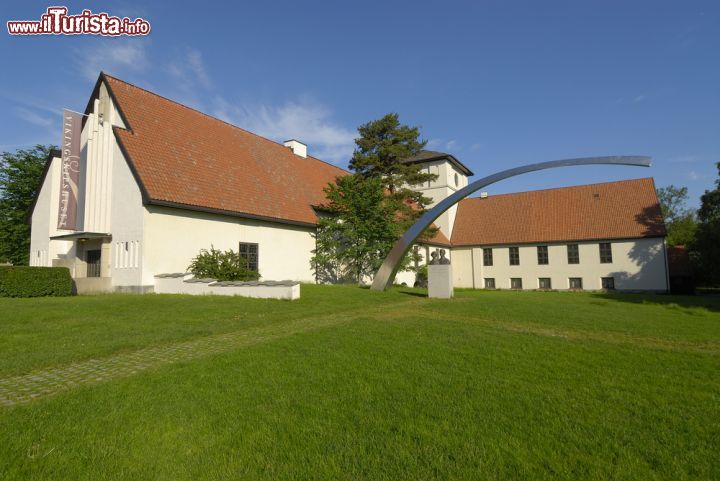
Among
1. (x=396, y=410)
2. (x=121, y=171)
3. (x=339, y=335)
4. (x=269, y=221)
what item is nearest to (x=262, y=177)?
(x=269, y=221)

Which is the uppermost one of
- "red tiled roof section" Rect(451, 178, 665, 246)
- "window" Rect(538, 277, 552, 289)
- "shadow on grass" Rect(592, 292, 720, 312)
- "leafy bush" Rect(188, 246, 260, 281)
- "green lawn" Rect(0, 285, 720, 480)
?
"red tiled roof section" Rect(451, 178, 665, 246)

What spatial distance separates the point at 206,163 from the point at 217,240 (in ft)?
14.2

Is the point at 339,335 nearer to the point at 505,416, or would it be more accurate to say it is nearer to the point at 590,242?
the point at 505,416

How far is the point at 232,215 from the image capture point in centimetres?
1958

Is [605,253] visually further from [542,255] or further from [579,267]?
[542,255]

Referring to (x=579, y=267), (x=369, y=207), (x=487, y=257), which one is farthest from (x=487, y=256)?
(x=369, y=207)

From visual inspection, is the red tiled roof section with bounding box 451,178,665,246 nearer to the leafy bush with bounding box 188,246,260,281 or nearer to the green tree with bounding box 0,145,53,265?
the leafy bush with bounding box 188,246,260,281

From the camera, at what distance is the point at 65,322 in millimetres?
10086

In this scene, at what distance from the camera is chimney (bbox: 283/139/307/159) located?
30.5m

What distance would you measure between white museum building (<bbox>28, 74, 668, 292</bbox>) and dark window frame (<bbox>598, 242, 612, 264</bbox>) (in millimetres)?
99

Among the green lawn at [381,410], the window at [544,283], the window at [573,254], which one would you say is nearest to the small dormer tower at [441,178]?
the window at [544,283]

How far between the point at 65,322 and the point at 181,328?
3.21 m

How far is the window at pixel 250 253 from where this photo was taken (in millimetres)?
20531

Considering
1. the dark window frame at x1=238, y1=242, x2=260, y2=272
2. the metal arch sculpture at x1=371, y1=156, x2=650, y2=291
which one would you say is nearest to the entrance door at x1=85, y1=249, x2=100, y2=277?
the dark window frame at x1=238, y1=242, x2=260, y2=272
